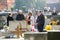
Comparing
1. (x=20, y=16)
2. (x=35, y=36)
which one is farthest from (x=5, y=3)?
(x=35, y=36)

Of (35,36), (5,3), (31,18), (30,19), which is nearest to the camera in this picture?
(35,36)

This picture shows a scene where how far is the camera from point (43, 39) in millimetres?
4426

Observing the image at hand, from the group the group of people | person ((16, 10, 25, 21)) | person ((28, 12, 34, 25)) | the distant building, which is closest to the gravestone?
the group of people

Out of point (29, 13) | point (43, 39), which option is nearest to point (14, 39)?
point (43, 39)

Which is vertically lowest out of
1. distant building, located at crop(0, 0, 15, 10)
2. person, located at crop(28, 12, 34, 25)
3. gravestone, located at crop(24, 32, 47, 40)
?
gravestone, located at crop(24, 32, 47, 40)

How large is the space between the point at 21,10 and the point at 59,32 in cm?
536

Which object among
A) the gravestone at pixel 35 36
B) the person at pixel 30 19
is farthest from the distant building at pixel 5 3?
the gravestone at pixel 35 36

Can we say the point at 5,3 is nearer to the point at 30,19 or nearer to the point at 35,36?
the point at 30,19

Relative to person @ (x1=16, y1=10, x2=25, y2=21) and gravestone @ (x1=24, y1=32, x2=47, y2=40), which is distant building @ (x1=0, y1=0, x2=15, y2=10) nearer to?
person @ (x1=16, y1=10, x2=25, y2=21)

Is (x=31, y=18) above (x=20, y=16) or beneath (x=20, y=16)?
beneath

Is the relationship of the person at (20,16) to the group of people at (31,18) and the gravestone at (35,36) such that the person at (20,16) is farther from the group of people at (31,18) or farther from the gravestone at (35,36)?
the gravestone at (35,36)

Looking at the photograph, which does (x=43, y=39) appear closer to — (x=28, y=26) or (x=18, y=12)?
(x=28, y=26)

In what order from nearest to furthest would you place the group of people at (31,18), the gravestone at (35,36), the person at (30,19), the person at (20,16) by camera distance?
the gravestone at (35,36), the group of people at (31,18), the person at (30,19), the person at (20,16)

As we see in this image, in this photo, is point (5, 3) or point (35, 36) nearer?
point (35, 36)
